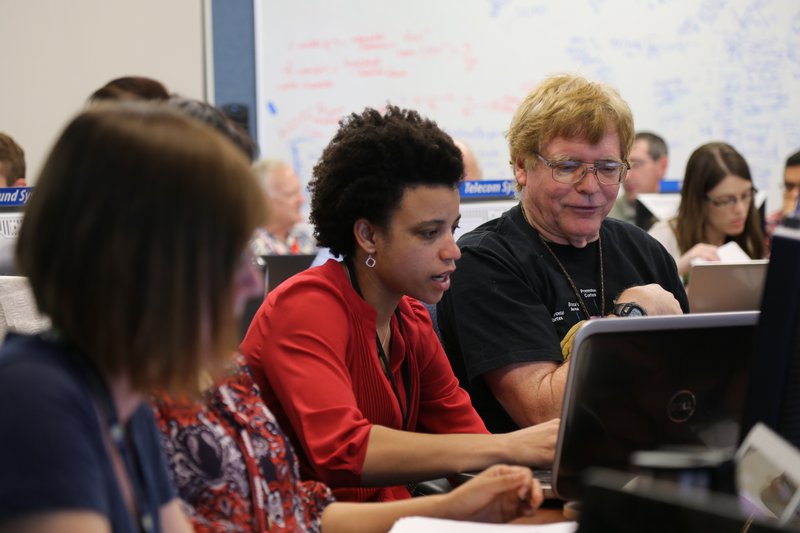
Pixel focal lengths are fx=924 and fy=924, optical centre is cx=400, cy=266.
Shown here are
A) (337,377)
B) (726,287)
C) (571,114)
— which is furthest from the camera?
(726,287)

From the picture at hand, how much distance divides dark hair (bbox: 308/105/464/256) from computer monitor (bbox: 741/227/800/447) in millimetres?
738

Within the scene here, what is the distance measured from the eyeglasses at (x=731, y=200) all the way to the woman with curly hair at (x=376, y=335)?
2221 millimetres

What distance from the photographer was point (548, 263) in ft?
6.41

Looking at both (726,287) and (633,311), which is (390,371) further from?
(726,287)

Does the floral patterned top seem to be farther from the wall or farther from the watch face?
the wall

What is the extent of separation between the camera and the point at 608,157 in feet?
6.43

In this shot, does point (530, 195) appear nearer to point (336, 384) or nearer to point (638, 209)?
point (336, 384)

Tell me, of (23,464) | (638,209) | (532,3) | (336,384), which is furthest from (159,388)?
(532,3)

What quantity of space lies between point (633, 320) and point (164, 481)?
2.13 feet

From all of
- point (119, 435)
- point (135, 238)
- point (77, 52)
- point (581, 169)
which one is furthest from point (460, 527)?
point (77, 52)

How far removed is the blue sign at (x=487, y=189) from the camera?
8.41 feet

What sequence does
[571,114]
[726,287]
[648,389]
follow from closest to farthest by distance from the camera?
[648,389]
[571,114]
[726,287]

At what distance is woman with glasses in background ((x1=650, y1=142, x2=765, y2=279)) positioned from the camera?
3629mm

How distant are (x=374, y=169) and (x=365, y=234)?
0.38ft
